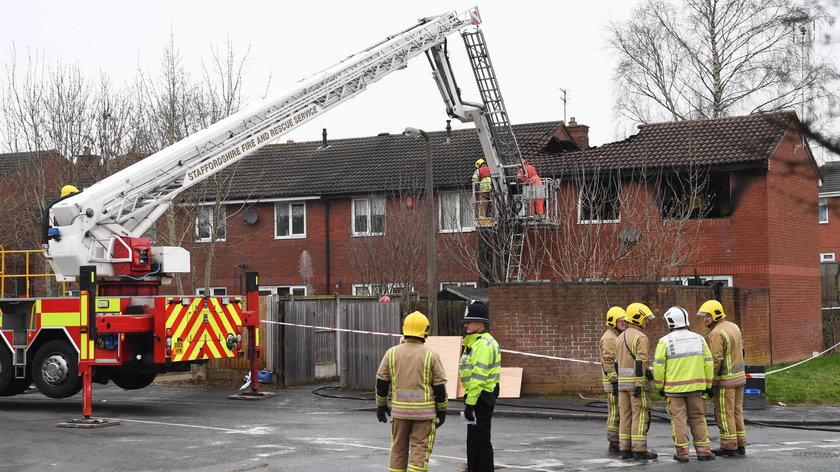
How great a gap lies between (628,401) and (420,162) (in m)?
20.0

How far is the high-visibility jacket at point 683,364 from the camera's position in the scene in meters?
11.3

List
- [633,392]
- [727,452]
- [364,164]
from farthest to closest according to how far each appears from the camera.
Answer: [364,164]
[727,452]
[633,392]

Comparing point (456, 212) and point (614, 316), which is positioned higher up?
point (456, 212)

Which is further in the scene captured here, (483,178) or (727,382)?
(483,178)

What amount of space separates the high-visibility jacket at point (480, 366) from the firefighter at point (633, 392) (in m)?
2.55

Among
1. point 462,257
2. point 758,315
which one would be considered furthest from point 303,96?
point 758,315

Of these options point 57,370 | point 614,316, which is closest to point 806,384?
point 614,316

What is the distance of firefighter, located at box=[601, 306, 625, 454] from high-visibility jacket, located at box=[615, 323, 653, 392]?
0.20m

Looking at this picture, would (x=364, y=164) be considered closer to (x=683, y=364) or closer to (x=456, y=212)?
(x=456, y=212)

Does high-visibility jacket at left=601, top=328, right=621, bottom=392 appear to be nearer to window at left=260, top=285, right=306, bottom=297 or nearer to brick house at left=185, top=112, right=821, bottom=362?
brick house at left=185, top=112, right=821, bottom=362

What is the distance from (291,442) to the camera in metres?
12.8

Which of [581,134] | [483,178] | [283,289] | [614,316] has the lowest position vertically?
[614,316]

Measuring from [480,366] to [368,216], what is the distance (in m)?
20.5

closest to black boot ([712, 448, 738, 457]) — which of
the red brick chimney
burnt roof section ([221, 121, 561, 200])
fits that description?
burnt roof section ([221, 121, 561, 200])
